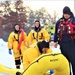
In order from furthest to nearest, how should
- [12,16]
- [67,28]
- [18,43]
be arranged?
[12,16] → [18,43] → [67,28]

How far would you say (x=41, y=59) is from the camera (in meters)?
4.12

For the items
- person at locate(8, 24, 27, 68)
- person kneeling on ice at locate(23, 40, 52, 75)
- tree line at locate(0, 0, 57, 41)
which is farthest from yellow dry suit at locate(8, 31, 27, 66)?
tree line at locate(0, 0, 57, 41)

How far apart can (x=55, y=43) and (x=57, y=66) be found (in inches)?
60.9

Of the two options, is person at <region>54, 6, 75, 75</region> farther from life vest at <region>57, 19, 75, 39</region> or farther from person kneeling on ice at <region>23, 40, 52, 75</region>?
person kneeling on ice at <region>23, 40, 52, 75</region>

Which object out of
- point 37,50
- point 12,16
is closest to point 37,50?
point 37,50

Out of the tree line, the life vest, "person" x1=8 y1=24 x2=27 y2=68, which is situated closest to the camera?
the life vest

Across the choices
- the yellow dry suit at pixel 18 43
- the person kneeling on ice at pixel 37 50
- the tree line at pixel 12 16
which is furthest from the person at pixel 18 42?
the tree line at pixel 12 16

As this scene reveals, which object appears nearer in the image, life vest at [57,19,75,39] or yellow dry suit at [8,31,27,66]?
life vest at [57,19,75,39]

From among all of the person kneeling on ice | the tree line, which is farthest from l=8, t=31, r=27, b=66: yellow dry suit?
the tree line

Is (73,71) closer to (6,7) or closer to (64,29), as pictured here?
(64,29)

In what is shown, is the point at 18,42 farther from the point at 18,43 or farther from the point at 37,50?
the point at 37,50

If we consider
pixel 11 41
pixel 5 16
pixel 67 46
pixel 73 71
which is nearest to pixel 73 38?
pixel 67 46

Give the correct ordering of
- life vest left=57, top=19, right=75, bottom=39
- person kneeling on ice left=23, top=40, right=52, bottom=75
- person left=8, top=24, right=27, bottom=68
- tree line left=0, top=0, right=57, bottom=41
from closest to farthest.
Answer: person kneeling on ice left=23, top=40, right=52, bottom=75, life vest left=57, top=19, right=75, bottom=39, person left=8, top=24, right=27, bottom=68, tree line left=0, top=0, right=57, bottom=41

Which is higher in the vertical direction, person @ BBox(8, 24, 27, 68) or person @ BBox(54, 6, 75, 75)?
person @ BBox(54, 6, 75, 75)
